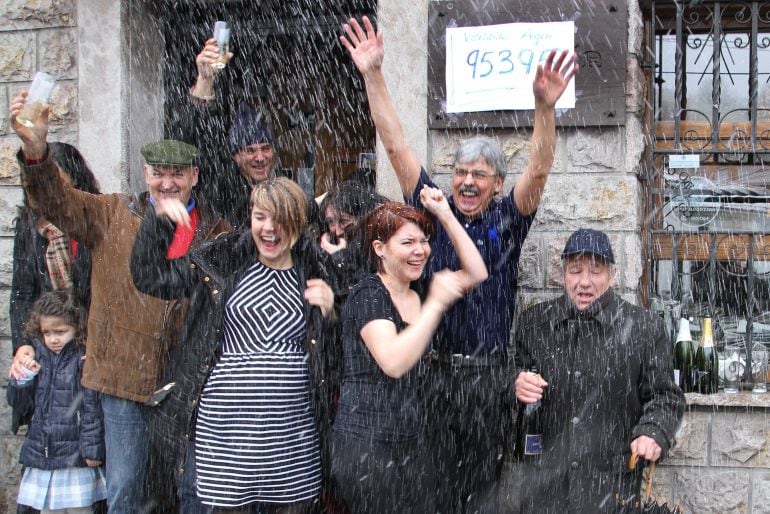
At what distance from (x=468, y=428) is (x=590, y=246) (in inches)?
37.0

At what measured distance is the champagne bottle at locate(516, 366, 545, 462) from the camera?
3484 mm

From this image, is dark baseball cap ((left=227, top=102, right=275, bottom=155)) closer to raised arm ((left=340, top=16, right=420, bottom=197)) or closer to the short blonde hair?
raised arm ((left=340, top=16, right=420, bottom=197))

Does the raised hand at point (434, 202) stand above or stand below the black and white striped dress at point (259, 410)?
above

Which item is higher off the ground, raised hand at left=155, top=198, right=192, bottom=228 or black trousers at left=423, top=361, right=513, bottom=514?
raised hand at left=155, top=198, right=192, bottom=228

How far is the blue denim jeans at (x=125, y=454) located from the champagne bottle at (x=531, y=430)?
1684mm

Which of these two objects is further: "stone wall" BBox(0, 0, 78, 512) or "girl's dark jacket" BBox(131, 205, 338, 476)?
"stone wall" BBox(0, 0, 78, 512)

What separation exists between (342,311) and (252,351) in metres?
0.39

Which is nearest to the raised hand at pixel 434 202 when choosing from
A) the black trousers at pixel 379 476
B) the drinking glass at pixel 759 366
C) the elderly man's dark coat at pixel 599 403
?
the elderly man's dark coat at pixel 599 403

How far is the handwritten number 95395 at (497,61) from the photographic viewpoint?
4.28 metres

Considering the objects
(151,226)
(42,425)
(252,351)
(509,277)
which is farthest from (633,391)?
(42,425)

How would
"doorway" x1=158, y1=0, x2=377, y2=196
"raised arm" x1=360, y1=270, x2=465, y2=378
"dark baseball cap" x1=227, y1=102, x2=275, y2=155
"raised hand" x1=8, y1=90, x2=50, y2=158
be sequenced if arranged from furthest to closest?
"doorway" x1=158, y1=0, x2=377, y2=196, "dark baseball cap" x1=227, y1=102, x2=275, y2=155, "raised hand" x1=8, y1=90, x2=50, y2=158, "raised arm" x1=360, y1=270, x2=465, y2=378

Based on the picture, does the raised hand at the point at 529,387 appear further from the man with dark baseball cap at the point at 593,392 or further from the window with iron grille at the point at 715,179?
the window with iron grille at the point at 715,179

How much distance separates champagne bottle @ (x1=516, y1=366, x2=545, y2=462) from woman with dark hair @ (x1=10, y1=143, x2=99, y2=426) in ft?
7.13

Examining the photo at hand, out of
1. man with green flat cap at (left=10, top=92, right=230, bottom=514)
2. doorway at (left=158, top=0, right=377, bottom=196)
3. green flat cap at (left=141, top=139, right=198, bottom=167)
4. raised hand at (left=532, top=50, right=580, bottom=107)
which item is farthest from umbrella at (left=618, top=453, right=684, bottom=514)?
doorway at (left=158, top=0, right=377, bottom=196)
